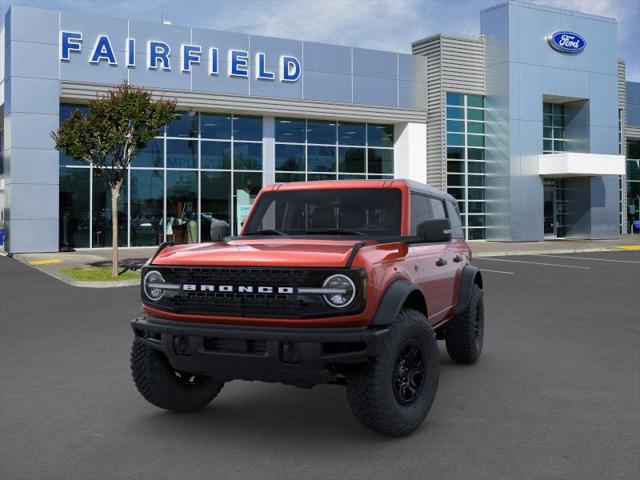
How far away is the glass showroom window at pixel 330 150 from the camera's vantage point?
93.2 ft

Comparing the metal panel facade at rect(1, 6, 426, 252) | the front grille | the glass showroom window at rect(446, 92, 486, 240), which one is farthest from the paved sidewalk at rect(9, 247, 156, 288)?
the glass showroom window at rect(446, 92, 486, 240)

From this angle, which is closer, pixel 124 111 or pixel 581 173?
pixel 124 111

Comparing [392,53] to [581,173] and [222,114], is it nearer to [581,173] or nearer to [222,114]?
[222,114]

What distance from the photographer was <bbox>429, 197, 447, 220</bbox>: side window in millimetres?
6270

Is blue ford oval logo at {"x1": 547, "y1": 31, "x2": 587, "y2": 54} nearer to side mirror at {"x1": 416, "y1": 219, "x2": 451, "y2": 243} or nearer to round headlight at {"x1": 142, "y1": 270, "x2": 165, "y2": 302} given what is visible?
side mirror at {"x1": 416, "y1": 219, "x2": 451, "y2": 243}

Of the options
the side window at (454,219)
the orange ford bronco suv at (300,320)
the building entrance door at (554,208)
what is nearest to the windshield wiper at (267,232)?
the orange ford bronco suv at (300,320)

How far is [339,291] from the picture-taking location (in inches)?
164

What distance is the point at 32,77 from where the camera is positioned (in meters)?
23.1

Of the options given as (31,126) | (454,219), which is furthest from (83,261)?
(454,219)

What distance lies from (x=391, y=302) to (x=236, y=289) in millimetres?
992

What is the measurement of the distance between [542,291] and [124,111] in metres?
9.68

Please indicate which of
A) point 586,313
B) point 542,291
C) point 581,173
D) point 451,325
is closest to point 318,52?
point 581,173

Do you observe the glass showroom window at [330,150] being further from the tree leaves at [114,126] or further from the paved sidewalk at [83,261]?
the tree leaves at [114,126]

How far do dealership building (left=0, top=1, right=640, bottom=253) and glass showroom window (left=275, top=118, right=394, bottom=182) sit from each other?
0.07 meters
